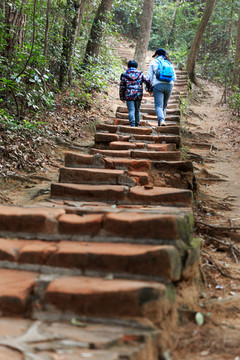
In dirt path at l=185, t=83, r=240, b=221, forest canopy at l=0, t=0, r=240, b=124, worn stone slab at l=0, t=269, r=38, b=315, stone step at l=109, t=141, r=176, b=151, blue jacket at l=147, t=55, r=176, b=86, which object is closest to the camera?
worn stone slab at l=0, t=269, r=38, b=315

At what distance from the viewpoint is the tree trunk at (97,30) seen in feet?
28.5

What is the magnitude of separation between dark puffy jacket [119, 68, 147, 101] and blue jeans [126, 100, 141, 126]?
10 cm

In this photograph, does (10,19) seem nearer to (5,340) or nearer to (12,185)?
(12,185)

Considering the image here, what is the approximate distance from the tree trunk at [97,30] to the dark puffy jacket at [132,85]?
9.89 feet

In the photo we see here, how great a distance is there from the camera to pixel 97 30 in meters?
8.69

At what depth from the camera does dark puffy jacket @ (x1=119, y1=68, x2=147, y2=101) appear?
5934 mm

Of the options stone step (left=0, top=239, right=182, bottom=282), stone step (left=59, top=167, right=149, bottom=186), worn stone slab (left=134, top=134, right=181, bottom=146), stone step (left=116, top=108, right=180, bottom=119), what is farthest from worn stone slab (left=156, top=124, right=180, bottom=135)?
stone step (left=0, top=239, right=182, bottom=282)

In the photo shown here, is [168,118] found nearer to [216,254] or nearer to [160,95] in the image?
[160,95]

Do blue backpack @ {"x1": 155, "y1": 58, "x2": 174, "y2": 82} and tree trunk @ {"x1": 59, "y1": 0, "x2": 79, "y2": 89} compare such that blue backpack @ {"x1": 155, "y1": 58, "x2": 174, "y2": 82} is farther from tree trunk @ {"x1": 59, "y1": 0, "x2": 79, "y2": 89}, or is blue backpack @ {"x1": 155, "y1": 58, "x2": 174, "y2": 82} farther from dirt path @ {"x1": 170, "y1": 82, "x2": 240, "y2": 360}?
tree trunk @ {"x1": 59, "y1": 0, "x2": 79, "y2": 89}

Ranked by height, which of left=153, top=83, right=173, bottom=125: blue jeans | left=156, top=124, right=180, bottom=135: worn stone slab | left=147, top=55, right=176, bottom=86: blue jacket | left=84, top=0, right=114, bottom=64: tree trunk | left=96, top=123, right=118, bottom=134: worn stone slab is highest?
left=84, top=0, right=114, bottom=64: tree trunk

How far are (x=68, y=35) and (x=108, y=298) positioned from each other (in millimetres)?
6930

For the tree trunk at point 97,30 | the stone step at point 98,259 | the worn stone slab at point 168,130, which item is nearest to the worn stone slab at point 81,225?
the stone step at point 98,259

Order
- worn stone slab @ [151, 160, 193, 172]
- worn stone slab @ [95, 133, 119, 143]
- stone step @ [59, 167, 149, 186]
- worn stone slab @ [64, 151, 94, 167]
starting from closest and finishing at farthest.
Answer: stone step @ [59, 167, 149, 186] → worn stone slab @ [151, 160, 193, 172] → worn stone slab @ [64, 151, 94, 167] → worn stone slab @ [95, 133, 119, 143]

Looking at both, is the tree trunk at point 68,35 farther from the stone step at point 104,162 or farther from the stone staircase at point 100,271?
the stone staircase at point 100,271
